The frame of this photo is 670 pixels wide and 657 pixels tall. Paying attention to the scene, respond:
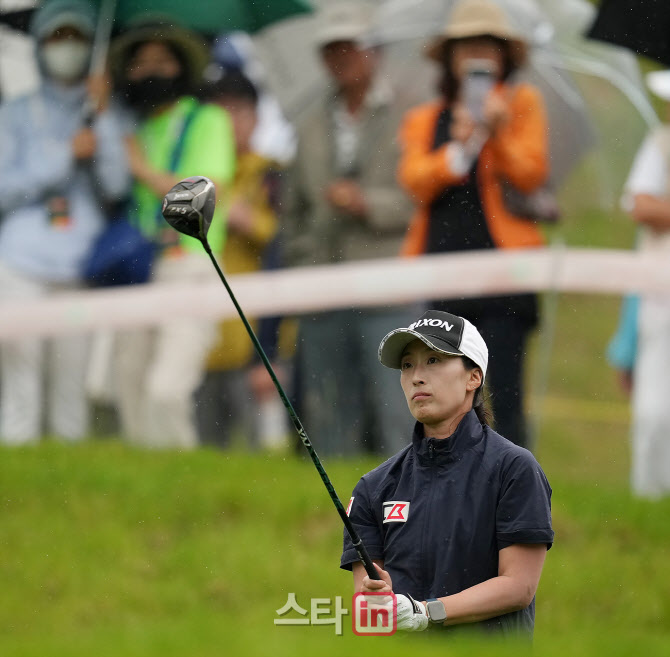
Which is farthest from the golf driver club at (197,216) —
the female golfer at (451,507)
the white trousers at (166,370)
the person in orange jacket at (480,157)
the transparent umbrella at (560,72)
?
the white trousers at (166,370)

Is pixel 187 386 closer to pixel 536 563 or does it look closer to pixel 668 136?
pixel 668 136

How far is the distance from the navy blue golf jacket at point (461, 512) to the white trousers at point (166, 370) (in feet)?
9.35

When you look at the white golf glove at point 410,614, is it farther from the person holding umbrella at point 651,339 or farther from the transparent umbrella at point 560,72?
the person holding umbrella at point 651,339

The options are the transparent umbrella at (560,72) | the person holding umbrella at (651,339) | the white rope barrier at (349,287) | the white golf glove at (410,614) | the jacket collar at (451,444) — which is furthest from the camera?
the person holding umbrella at (651,339)

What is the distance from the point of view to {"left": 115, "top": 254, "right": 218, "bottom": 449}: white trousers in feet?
19.9

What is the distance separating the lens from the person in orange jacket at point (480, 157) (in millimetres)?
5016

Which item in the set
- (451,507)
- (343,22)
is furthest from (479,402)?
(343,22)

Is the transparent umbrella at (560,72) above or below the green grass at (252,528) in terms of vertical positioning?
above

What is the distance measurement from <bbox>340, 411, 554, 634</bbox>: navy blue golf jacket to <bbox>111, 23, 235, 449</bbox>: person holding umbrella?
2.75 meters

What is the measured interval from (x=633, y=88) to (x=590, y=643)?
7.76 feet

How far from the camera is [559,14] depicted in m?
6.01

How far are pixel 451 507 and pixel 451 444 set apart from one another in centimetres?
13

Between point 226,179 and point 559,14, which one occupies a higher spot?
point 559,14

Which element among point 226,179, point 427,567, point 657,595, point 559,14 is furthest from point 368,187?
point 427,567
